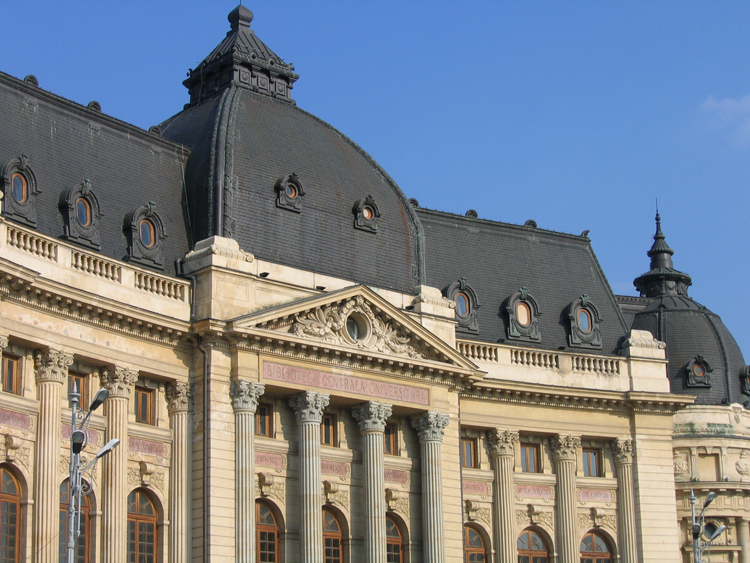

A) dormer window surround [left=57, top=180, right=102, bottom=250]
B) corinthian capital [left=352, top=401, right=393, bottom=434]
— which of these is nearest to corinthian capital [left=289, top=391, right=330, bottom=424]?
corinthian capital [left=352, top=401, right=393, bottom=434]

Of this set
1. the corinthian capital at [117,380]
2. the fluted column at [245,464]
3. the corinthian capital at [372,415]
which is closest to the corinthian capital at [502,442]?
the corinthian capital at [372,415]

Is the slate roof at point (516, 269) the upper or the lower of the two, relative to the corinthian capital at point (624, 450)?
upper

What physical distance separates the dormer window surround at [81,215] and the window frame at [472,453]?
17804mm

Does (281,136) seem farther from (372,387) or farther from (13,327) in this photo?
(13,327)

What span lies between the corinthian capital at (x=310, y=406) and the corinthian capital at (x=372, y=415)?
2.03 m

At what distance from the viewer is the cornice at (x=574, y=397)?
6144cm

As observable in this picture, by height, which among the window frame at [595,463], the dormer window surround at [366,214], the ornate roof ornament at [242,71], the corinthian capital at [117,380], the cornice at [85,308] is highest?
the ornate roof ornament at [242,71]

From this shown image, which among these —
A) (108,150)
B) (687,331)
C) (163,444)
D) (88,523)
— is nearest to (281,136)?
(108,150)

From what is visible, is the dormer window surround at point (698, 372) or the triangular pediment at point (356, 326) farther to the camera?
the dormer window surround at point (698, 372)

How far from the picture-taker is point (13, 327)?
47.0 m

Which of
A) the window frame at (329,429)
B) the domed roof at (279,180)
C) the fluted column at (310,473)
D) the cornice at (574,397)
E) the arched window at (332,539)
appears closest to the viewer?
the fluted column at (310,473)

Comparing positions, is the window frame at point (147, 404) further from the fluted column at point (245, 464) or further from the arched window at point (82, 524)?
the arched window at point (82, 524)

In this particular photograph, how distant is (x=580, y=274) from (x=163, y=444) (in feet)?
80.5

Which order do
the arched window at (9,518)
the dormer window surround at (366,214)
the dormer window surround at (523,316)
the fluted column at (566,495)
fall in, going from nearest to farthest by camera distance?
the arched window at (9,518) < the dormer window surround at (366,214) < the fluted column at (566,495) < the dormer window surround at (523,316)
